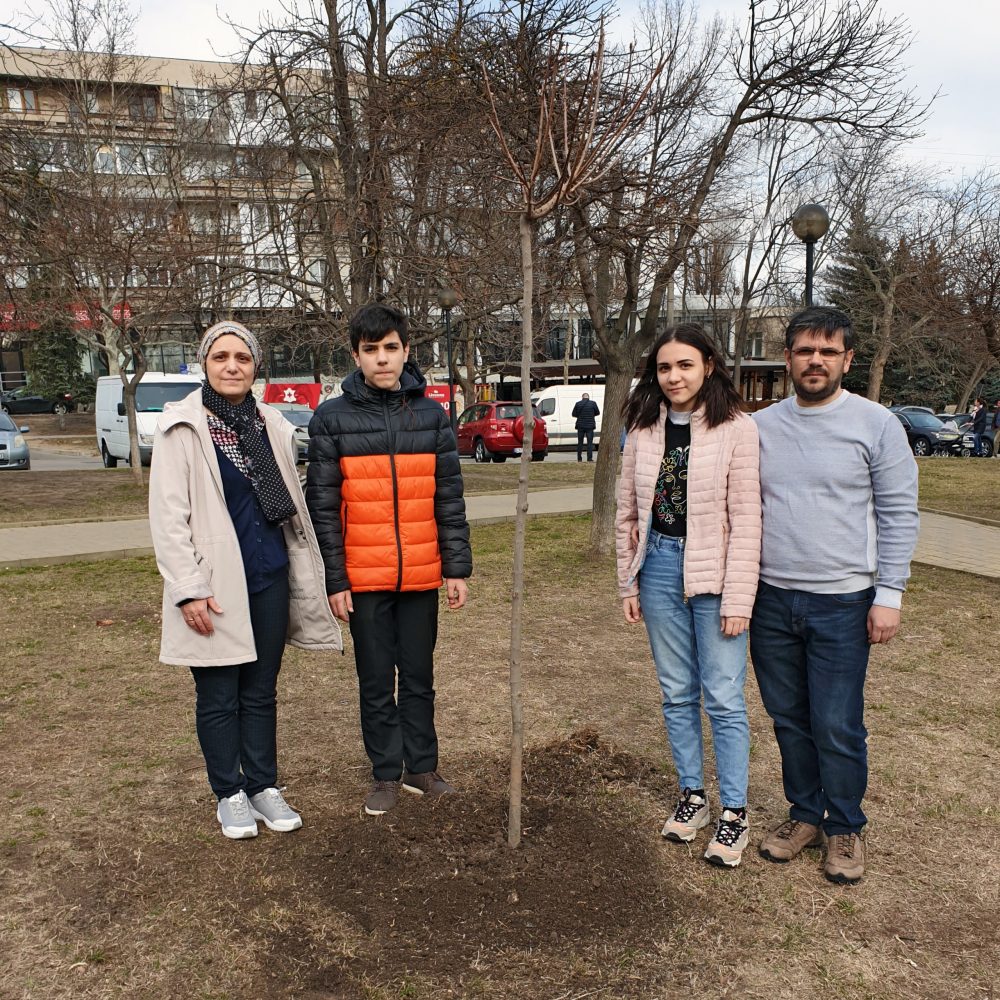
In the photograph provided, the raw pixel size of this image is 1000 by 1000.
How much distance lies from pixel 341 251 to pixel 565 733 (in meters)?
10.4

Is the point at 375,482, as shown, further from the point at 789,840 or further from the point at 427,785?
the point at 789,840

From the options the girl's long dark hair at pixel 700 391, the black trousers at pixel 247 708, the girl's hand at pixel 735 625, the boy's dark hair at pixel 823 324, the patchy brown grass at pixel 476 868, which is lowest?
the patchy brown grass at pixel 476 868

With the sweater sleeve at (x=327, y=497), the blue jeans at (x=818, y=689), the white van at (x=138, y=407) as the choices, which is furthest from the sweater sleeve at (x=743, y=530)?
the white van at (x=138, y=407)

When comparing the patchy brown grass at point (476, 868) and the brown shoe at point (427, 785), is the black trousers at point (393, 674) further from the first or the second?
the patchy brown grass at point (476, 868)

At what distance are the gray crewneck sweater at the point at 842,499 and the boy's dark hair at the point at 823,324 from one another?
0.20 m

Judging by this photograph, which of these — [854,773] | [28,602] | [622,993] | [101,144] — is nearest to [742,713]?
[854,773]

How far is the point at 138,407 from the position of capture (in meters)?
19.1

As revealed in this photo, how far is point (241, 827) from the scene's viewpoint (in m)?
3.37

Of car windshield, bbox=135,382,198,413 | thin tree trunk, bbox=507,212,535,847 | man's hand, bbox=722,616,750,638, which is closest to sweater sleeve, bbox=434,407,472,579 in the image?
thin tree trunk, bbox=507,212,535,847

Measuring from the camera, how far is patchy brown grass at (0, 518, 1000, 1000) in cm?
260

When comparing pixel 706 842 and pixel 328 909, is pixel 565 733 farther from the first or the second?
pixel 328 909

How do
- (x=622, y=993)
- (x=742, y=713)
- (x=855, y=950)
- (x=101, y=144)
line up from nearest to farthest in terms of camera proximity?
(x=622, y=993) < (x=855, y=950) < (x=742, y=713) < (x=101, y=144)

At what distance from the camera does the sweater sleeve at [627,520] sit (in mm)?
3225

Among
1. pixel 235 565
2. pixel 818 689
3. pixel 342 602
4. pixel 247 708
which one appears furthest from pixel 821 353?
pixel 247 708
